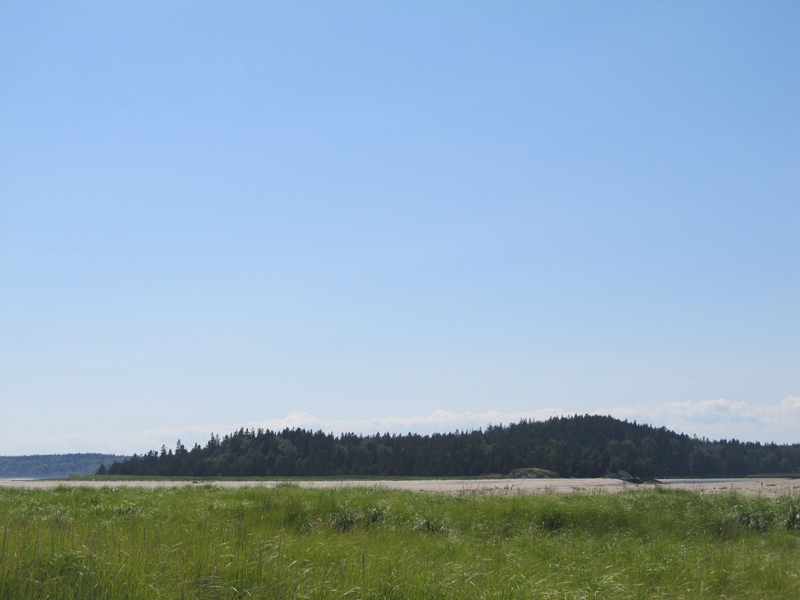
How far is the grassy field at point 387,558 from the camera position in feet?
23.9

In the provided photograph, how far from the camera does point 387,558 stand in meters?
9.16

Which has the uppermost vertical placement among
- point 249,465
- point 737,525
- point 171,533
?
point 171,533

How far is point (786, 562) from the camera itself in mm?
12125

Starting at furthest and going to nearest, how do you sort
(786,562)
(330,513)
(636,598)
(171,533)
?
(330,513), (786,562), (171,533), (636,598)

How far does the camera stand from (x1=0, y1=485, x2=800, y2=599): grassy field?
7277 millimetres

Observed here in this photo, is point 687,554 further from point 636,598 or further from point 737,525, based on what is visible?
point 737,525

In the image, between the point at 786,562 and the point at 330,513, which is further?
the point at 330,513

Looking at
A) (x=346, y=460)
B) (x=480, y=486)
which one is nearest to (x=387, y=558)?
(x=480, y=486)

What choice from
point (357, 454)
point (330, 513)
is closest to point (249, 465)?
point (357, 454)

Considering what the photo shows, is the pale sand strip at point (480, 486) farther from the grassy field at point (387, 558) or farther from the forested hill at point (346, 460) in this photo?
the forested hill at point (346, 460)

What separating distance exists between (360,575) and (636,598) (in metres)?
4.25

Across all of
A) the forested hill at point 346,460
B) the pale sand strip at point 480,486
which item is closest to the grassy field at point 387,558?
the pale sand strip at point 480,486

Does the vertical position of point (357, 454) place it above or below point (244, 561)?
below

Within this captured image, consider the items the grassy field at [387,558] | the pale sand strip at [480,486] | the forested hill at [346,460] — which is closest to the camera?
the grassy field at [387,558]
